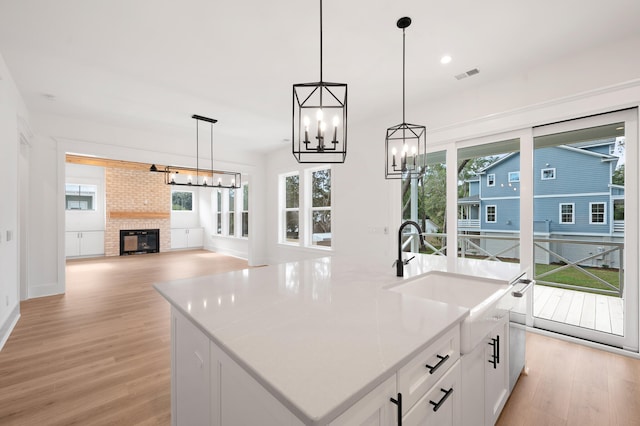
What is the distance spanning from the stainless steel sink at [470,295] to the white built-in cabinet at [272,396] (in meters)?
0.11

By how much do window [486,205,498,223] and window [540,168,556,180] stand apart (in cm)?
58

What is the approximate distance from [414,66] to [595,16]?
1.38 m

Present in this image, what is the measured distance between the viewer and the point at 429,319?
105cm

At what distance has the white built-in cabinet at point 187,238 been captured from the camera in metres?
9.71

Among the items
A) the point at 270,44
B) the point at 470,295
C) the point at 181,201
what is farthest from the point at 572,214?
the point at 181,201

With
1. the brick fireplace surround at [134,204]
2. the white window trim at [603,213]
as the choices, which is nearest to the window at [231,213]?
the brick fireplace surround at [134,204]

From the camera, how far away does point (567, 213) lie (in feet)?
10.3

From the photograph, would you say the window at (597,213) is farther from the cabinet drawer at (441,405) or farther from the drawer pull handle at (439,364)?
the drawer pull handle at (439,364)

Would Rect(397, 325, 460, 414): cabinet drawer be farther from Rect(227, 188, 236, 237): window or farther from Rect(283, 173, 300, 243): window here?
A: Rect(227, 188, 236, 237): window

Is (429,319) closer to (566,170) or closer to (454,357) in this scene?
(454,357)

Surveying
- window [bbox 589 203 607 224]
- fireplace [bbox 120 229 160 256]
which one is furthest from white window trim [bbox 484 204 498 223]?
fireplace [bbox 120 229 160 256]

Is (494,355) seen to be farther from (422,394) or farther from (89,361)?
(89,361)

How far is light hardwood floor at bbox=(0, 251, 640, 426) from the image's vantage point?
5.84ft

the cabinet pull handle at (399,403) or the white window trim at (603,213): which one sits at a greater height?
the white window trim at (603,213)
